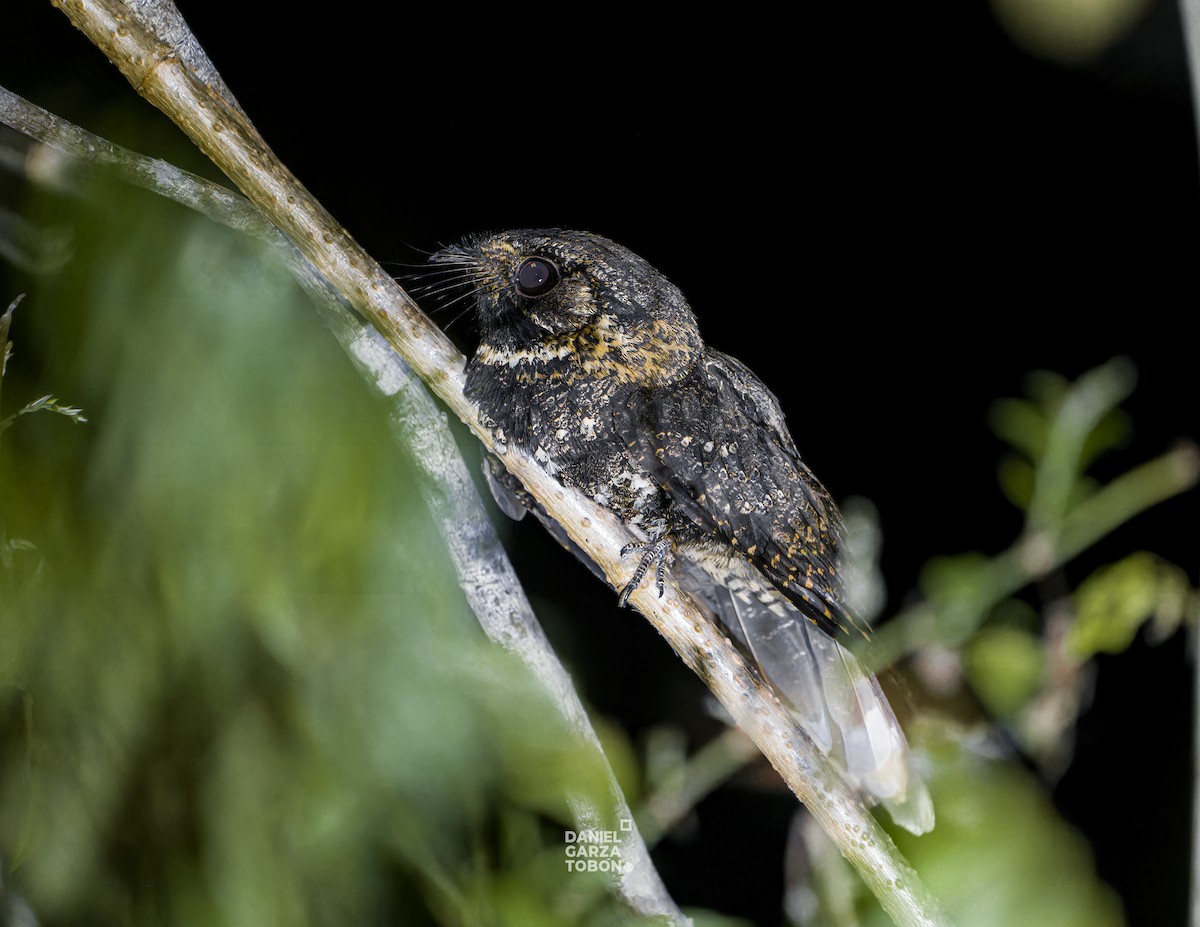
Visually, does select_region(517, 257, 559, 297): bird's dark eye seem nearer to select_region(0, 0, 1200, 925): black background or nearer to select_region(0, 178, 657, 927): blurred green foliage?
select_region(0, 0, 1200, 925): black background

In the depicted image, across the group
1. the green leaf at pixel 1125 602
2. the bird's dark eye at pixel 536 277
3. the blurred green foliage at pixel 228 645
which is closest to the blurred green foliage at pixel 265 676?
the blurred green foliage at pixel 228 645

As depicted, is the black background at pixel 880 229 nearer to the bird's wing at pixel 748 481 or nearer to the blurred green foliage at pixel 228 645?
the bird's wing at pixel 748 481

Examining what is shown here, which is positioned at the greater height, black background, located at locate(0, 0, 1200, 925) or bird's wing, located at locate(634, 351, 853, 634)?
black background, located at locate(0, 0, 1200, 925)

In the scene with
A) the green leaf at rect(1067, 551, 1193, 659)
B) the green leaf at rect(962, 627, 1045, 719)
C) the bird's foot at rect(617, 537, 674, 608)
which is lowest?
the bird's foot at rect(617, 537, 674, 608)

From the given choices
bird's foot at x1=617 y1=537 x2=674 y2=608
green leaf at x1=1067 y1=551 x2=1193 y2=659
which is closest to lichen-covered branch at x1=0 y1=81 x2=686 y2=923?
bird's foot at x1=617 y1=537 x2=674 y2=608

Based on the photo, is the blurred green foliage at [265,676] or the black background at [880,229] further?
the black background at [880,229]

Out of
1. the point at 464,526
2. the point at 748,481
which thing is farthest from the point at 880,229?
the point at 464,526
